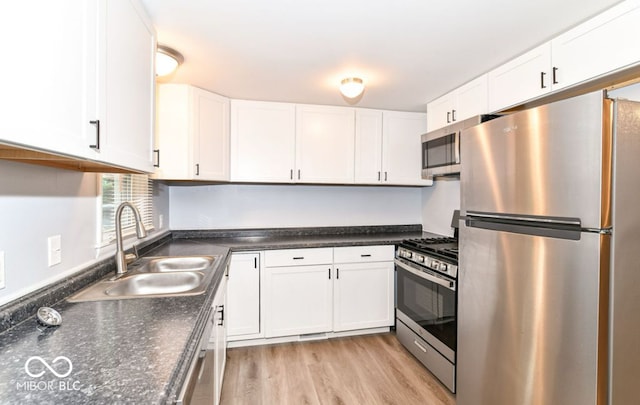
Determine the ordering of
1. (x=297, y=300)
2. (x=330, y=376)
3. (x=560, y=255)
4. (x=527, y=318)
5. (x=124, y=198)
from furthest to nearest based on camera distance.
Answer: (x=297, y=300)
(x=330, y=376)
(x=124, y=198)
(x=527, y=318)
(x=560, y=255)

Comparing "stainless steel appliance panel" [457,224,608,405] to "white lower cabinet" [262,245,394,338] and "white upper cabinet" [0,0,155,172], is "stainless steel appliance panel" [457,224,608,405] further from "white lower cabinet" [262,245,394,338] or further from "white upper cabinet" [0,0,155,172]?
"white upper cabinet" [0,0,155,172]

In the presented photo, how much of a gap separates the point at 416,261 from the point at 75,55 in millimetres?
2416

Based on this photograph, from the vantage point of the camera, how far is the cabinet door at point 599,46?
1.39 meters

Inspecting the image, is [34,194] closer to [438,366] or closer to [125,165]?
[125,165]

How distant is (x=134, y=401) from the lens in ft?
2.16

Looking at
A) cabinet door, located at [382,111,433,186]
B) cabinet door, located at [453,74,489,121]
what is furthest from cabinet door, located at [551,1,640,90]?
cabinet door, located at [382,111,433,186]

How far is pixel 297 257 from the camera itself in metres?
2.77

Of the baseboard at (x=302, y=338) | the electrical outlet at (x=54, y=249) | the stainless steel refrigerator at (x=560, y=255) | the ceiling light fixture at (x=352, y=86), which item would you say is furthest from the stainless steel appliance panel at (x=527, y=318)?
the electrical outlet at (x=54, y=249)

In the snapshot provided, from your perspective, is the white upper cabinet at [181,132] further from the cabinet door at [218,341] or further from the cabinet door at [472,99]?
the cabinet door at [472,99]

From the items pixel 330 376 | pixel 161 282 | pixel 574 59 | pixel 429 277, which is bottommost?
pixel 330 376

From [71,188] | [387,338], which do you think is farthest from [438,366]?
[71,188]

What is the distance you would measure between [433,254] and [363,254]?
0.73 m

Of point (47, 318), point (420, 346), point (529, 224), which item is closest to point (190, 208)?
point (47, 318)

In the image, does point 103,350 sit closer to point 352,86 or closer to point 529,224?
point 529,224
